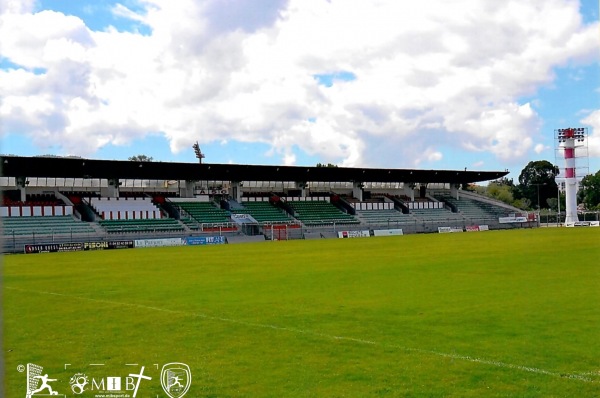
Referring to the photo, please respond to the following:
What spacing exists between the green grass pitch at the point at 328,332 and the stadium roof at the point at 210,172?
35.7m

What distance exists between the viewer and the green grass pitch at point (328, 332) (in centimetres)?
817

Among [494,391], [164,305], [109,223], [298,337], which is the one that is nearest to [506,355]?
[494,391]

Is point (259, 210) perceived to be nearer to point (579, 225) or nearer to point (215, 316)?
point (579, 225)

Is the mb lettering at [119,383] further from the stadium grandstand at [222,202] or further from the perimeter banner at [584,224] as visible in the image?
the perimeter banner at [584,224]

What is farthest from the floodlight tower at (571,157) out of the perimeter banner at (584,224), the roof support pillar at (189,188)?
the roof support pillar at (189,188)

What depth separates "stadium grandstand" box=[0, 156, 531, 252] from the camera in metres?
56.4

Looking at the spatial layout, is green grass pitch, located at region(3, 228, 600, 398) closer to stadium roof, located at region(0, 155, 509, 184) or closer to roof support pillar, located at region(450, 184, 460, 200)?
stadium roof, located at region(0, 155, 509, 184)

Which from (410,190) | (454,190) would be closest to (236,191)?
(410,190)

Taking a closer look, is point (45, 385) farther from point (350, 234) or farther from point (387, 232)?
point (387, 232)

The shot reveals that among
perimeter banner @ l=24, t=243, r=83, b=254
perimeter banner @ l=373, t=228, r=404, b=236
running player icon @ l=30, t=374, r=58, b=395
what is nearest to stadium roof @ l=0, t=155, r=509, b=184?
perimeter banner @ l=24, t=243, r=83, b=254

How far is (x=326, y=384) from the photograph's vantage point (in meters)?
8.09

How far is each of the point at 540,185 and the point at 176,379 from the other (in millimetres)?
144599

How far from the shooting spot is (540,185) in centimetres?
14062

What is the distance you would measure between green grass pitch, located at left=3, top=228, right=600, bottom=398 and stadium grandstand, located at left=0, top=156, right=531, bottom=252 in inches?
1393
